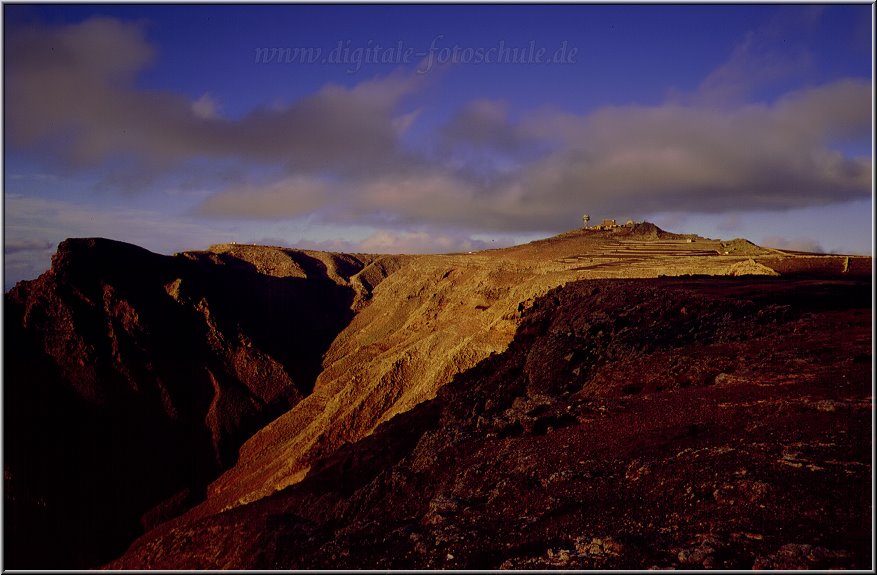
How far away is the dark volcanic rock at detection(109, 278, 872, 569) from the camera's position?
8.11 metres

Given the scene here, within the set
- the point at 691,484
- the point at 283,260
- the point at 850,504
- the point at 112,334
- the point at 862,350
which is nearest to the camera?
the point at 850,504

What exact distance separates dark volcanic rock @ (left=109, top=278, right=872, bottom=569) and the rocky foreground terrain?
0.07 metres

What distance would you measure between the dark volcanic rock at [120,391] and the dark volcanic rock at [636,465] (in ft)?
68.1

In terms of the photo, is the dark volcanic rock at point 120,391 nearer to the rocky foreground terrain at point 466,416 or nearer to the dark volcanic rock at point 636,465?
the rocky foreground terrain at point 466,416

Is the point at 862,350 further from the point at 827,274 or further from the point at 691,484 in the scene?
the point at 827,274

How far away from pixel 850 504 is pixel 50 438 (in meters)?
47.5

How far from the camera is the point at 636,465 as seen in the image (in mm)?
10914

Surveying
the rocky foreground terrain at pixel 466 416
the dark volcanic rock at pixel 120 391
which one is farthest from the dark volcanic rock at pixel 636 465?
the dark volcanic rock at pixel 120 391

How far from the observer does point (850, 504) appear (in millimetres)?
7953

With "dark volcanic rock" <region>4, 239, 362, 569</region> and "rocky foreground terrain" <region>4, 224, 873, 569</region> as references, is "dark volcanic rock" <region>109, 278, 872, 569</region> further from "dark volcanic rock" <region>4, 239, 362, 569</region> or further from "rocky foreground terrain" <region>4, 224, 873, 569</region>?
"dark volcanic rock" <region>4, 239, 362, 569</region>

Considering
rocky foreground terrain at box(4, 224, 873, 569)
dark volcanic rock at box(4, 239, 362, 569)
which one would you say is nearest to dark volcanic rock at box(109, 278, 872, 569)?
rocky foreground terrain at box(4, 224, 873, 569)

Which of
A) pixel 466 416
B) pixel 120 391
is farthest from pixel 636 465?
pixel 120 391

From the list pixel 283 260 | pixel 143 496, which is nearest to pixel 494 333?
pixel 143 496

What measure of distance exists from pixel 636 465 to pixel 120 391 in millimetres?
46489
